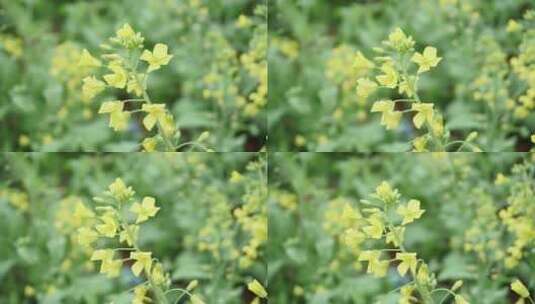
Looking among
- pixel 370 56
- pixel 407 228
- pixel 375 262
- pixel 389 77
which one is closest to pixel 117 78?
pixel 389 77

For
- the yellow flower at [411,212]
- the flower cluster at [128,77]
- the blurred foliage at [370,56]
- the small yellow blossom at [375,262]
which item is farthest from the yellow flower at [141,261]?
the blurred foliage at [370,56]

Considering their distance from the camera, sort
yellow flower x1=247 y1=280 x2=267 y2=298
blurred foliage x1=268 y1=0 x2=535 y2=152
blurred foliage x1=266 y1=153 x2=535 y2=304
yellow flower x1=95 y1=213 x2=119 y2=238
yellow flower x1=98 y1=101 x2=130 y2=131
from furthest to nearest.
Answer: blurred foliage x1=268 y1=0 x2=535 y2=152 → blurred foliage x1=266 y1=153 x2=535 y2=304 → yellow flower x1=247 y1=280 x2=267 y2=298 → yellow flower x1=98 y1=101 x2=130 y2=131 → yellow flower x1=95 y1=213 x2=119 y2=238

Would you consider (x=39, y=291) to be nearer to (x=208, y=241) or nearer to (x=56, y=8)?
(x=208, y=241)

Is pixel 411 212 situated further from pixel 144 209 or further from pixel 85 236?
pixel 85 236

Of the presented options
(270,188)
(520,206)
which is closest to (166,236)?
(270,188)

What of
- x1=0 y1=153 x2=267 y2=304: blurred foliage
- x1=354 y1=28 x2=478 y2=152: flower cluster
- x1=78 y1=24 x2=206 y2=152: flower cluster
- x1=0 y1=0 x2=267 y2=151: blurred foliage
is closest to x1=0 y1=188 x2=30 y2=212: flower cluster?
x1=0 y1=153 x2=267 y2=304: blurred foliage

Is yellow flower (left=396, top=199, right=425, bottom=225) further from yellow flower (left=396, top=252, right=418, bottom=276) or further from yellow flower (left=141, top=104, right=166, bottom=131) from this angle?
yellow flower (left=141, top=104, right=166, bottom=131)

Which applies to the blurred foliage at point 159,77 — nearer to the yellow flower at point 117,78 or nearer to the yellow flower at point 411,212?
the yellow flower at point 117,78
